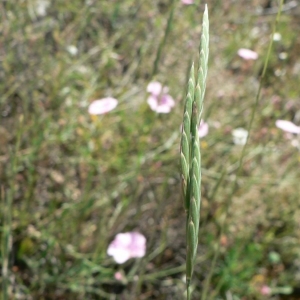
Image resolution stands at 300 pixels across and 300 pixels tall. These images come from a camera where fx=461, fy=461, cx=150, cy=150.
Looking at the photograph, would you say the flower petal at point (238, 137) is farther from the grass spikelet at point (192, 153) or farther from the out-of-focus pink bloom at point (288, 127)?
the grass spikelet at point (192, 153)

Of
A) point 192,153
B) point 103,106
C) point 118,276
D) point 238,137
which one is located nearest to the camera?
point 192,153

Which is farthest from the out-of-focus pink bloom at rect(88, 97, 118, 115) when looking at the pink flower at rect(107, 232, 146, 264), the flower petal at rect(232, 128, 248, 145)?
the flower petal at rect(232, 128, 248, 145)

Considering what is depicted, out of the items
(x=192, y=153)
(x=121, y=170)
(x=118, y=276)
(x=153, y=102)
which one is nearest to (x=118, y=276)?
(x=118, y=276)

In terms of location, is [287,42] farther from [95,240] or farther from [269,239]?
[95,240]

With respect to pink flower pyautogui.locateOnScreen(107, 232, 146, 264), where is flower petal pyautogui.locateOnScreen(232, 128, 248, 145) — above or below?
below

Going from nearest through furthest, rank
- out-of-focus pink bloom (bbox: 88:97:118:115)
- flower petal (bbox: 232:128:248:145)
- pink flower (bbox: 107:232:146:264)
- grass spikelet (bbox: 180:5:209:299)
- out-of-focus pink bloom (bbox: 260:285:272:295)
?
grass spikelet (bbox: 180:5:209:299) < pink flower (bbox: 107:232:146:264) < out-of-focus pink bloom (bbox: 88:97:118:115) < out-of-focus pink bloom (bbox: 260:285:272:295) < flower petal (bbox: 232:128:248:145)

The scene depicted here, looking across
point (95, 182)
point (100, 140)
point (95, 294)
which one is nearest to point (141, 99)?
point (100, 140)

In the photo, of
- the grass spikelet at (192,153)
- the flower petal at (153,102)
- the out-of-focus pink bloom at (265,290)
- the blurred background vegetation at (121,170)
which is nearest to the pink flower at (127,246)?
the blurred background vegetation at (121,170)

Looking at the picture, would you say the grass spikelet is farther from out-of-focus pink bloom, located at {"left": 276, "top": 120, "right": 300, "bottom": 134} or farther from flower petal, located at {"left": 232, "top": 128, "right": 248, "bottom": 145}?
flower petal, located at {"left": 232, "top": 128, "right": 248, "bottom": 145}

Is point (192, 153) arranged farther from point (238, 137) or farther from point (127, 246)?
point (238, 137)
